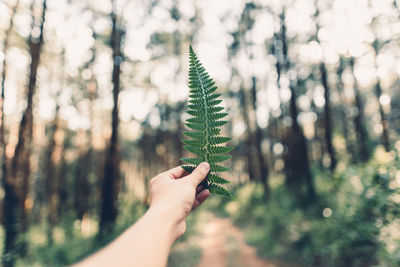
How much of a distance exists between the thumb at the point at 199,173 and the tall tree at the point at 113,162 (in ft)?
33.5

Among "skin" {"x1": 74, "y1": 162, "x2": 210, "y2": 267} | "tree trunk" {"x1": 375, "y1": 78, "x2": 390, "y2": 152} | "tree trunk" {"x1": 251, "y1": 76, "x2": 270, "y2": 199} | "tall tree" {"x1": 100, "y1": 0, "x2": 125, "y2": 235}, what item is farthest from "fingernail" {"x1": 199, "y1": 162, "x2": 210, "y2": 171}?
"tree trunk" {"x1": 375, "y1": 78, "x2": 390, "y2": 152}

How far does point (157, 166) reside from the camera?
85.9 feet

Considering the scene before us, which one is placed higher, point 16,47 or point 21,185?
point 16,47

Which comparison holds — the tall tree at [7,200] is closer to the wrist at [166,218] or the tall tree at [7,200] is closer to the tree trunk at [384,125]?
the wrist at [166,218]

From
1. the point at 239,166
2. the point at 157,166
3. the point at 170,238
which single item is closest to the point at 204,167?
the point at 170,238

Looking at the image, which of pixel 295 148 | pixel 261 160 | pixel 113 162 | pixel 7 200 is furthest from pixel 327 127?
pixel 7 200

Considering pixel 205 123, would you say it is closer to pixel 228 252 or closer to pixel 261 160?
pixel 228 252

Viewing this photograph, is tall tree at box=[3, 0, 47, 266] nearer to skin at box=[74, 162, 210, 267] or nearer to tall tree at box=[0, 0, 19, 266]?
tall tree at box=[0, 0, 19, 266]

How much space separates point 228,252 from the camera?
37.8 ft

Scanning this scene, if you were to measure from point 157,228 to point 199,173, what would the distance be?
0.31 metres

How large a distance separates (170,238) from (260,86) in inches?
851

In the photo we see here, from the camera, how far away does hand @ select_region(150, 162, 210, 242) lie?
1.04 m

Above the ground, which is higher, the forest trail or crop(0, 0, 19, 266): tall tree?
crop(0, 0, 19, 266): tall tree

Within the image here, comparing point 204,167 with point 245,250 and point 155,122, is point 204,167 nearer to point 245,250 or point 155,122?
point 245,250
